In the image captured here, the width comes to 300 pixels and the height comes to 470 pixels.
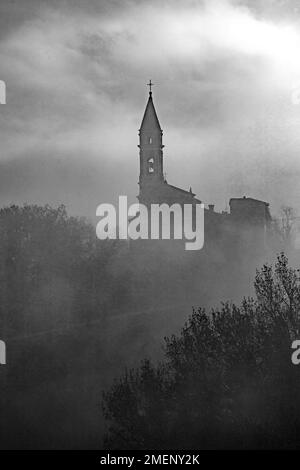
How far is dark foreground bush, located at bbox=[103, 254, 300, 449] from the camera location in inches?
1022

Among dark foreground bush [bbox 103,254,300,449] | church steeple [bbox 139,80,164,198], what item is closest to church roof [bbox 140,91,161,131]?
church steeple [bbox 139,80,164,198]

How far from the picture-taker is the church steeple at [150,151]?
174 ft

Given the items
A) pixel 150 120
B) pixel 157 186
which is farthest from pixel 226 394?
pixel 150 120

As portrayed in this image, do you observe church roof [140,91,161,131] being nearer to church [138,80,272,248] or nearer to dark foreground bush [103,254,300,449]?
church [138,80,272,248]

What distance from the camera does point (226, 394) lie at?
93.2 ft

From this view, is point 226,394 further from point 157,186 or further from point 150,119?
point 150,119

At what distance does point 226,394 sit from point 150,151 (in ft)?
92.9

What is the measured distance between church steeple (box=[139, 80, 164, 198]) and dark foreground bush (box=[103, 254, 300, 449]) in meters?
22.5

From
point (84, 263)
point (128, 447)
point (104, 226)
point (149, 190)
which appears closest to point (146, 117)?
point (149, 190)

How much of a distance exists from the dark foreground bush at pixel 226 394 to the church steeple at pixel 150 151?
73.7 ft

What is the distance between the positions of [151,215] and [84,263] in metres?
8.76

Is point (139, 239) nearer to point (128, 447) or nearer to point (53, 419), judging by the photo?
point (53, 419)

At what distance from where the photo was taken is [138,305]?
148 ft

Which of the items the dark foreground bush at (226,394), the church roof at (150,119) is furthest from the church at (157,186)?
the dark foreground bush at (226,394)
